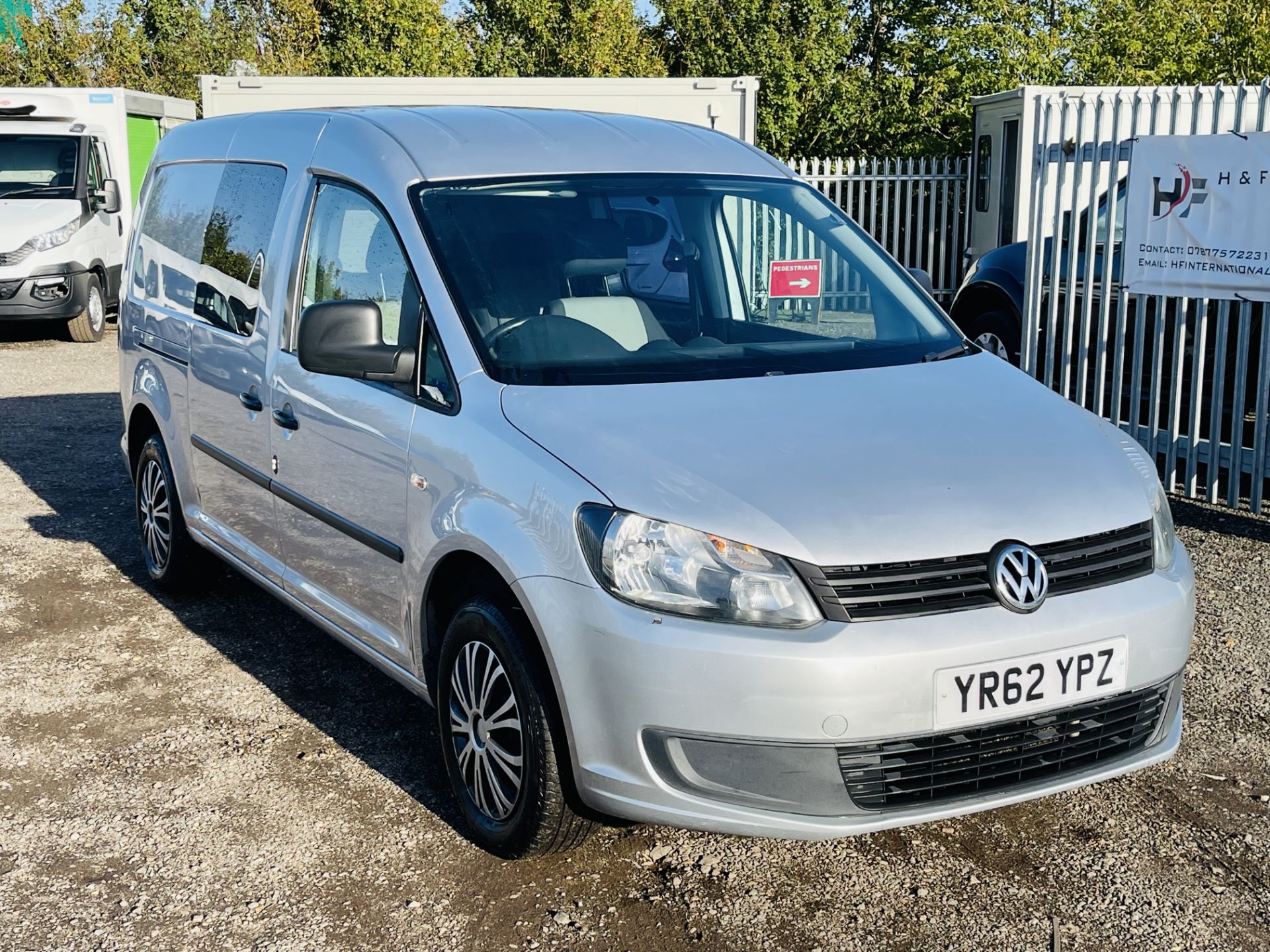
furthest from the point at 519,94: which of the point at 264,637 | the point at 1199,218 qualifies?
the point at 264,637

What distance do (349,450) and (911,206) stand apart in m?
15.7

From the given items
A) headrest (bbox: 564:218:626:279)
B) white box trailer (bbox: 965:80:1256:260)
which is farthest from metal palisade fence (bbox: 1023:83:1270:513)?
headrest (bbox: 564:218:626:279)

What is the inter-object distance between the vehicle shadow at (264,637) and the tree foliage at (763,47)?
1712 cm

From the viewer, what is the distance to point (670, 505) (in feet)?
Result: 10.1

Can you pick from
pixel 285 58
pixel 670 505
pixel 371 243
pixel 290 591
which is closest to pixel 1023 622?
pixel 670 505

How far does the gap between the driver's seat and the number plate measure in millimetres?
1409

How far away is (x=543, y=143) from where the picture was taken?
14.4 ft

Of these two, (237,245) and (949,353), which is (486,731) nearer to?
(949,353)

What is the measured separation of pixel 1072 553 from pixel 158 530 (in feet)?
13.9

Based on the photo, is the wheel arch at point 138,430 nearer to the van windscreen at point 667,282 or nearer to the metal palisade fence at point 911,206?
the van windscreen at point 667,282

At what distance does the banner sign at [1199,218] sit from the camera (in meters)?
6.88

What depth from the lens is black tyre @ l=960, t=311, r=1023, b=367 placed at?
9742 millimetres

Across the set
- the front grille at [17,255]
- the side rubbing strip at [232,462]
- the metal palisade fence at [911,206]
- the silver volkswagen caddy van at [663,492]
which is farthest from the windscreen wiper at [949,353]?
the metal palisade fence at [911,206]

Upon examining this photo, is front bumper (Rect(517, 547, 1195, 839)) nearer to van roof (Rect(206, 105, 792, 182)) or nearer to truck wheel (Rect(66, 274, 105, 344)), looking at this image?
van roof (Rect(206, 105, 792, 182))
